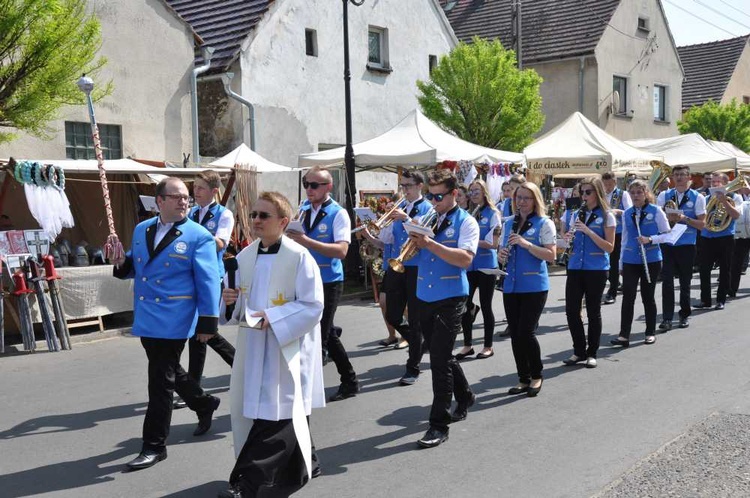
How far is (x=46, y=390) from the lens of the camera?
7.71m

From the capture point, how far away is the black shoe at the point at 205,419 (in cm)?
605

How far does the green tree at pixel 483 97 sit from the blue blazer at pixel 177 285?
15887mm

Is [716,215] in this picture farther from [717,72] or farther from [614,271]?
[717,72]

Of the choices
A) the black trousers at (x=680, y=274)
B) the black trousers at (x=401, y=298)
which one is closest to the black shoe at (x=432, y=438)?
the black trousers at (x=401, y=298)

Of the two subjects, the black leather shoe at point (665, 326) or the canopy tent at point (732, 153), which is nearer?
the black leather shoe at point (665, 326)

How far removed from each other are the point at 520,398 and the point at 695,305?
633 centimetres

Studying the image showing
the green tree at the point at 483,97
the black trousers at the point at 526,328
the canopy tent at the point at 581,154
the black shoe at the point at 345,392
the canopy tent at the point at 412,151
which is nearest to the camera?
the black trousers at the point at 526,328

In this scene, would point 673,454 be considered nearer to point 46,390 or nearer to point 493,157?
point 46,390

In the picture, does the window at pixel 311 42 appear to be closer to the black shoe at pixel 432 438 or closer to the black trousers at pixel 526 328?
the black trousers at pixel 526 328

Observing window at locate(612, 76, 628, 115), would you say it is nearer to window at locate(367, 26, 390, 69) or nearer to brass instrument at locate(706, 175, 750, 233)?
window at locate(367, 26, 390, 69)

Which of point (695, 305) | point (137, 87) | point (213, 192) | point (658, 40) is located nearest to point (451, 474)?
point (213, 192)

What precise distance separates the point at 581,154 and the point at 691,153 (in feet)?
15.9

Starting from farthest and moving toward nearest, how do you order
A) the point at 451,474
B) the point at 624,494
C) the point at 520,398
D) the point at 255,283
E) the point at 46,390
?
the point at 46,390
the point at 520,398
the point at 451,474
the point at 624,494
the point at 255,283

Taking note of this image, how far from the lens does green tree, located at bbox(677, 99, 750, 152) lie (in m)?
30.3
